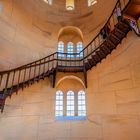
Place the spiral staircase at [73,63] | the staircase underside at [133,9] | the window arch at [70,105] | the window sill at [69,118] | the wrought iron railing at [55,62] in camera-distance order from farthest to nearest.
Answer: the window arch at [70,105], the window sill at [69,118], the wrought iron railing at [55,62], the spiral staircase at [73,63], the staircase underside at [133,9]

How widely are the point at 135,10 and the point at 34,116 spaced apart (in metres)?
5.70

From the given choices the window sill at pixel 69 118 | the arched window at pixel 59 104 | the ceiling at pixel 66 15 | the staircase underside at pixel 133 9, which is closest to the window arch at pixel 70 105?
the arched window at pixel 59 104

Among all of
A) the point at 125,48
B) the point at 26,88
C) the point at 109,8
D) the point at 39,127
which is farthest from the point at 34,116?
the point at 109,8

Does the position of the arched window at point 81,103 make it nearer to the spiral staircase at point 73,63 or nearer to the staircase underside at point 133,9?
the spiral staircase at point 73,63

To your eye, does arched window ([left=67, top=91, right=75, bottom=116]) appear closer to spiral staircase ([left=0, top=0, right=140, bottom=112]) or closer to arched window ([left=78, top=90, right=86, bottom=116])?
arched window ([left=78, top=90, right=86, bottom=116])

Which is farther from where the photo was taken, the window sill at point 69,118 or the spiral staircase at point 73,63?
the window sill at point 69,118

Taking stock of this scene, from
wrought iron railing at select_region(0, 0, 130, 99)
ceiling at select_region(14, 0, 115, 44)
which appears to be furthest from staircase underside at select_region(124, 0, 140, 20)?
ceiling at select_region(14, 0, 115, 44)

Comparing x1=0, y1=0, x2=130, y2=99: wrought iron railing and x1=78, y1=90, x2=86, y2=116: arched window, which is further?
x1=78, y1=90, x2=86, y2=116: arched window

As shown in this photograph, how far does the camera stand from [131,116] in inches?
232

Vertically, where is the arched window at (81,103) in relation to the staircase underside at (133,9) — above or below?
below

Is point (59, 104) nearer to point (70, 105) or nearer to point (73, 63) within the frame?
point (70, 105)

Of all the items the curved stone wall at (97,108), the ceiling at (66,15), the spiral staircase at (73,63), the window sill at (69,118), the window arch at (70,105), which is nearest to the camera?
the curved stone wall at (97,108)

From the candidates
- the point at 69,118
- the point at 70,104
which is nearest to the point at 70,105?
the point at 70,104

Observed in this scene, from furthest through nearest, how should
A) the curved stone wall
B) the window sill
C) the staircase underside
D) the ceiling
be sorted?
the ceiling, the window sill, the curved stone wall, the staircase underside
